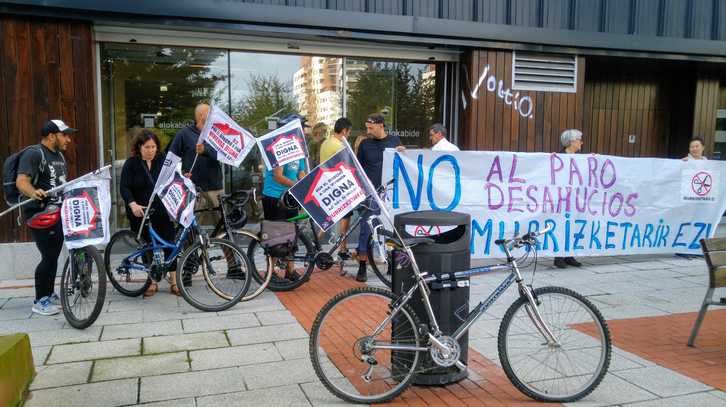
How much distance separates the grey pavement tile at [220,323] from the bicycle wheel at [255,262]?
1.58 feet

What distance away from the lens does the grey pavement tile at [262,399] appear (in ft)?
12.2

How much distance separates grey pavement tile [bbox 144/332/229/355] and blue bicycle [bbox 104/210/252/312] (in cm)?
68

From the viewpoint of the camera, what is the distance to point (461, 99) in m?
9.61

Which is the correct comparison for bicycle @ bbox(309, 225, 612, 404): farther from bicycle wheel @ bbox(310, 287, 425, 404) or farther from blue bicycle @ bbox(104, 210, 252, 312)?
blue bicycle @ bbox(104, 210, 252, 312)

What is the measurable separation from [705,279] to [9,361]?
7.57 metres

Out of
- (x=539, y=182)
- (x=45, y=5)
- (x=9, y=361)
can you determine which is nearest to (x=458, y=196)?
(x=539, y=182)

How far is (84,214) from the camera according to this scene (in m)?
5.15

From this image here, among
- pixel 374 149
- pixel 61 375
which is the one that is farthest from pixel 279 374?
pixel 374 149

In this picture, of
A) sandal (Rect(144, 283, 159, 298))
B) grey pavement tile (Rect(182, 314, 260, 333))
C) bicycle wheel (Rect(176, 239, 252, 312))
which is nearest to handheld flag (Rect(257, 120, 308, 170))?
bicycle wheel (Rect(176, 239, 252, 312))

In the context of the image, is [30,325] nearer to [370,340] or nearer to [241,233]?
[241,233]

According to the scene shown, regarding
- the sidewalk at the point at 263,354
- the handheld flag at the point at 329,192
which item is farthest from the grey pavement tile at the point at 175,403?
the handheld flag at the point at 329,192

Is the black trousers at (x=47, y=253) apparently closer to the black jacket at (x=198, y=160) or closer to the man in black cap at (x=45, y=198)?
the man in black cap at (x=45, y=198)

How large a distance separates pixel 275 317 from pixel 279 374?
138cm

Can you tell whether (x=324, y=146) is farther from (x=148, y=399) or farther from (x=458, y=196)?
(x=148, y=399)
